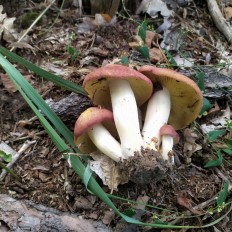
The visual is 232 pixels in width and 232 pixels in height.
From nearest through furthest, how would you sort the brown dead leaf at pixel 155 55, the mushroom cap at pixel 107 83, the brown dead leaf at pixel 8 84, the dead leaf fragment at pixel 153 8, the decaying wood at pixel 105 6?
the mushroom cap at pixel 107 83 < the brown dead leaf at pixel 8 84 < the brown dead leaf at pixel 155 55 < the decaying wood at pixel 105 6 < the dead leaf fragment at pixel 153 8

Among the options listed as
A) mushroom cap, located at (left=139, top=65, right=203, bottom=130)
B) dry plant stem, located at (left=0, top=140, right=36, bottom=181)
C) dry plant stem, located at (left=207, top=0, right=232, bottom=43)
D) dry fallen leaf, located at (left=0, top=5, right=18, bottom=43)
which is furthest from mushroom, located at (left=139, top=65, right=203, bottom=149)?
dry fallen leaf, located at (left=0, top=5, right=18, bottom=43)

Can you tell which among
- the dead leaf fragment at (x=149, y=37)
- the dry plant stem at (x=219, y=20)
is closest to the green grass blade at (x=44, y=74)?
the dead leaf fragment at (x=149, y=37)

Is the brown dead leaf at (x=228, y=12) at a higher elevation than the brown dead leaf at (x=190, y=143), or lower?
higher

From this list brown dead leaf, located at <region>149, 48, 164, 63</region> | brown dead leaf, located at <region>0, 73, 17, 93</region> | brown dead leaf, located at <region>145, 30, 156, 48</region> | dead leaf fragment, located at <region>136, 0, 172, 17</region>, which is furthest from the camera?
dead leaf fragment, located at <region>136, 0, 172, 17</region>

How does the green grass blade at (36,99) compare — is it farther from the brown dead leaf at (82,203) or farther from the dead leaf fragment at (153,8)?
the dead leaf fragment at (153,8)

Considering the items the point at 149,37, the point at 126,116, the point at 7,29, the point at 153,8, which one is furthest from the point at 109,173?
the point at 153,8

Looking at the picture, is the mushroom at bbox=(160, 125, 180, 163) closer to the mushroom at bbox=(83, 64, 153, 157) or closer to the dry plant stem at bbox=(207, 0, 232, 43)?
the mushroom at bbox=(83, 64, 153, 157)

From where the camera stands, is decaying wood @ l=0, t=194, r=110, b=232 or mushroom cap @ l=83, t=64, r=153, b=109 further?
mushroom cap @ l=83, t=64, r=153, b=109
